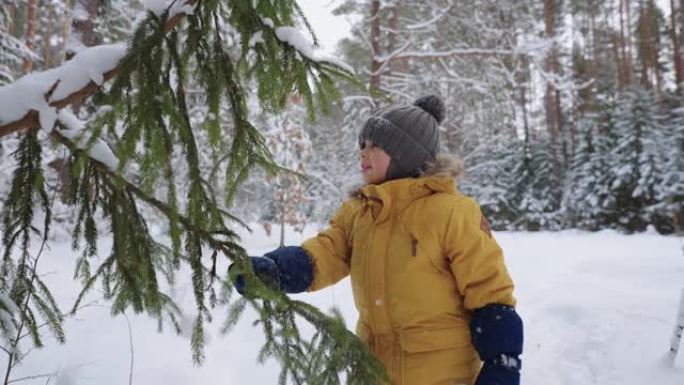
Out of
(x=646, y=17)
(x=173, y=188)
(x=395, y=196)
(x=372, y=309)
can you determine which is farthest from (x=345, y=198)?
(x=646, y=17)

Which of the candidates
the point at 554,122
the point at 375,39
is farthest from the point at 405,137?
the point at 554,122

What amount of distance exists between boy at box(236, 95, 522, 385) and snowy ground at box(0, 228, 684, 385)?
1338mm

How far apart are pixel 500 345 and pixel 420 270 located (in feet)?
1.27

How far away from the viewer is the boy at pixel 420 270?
5.60 feet

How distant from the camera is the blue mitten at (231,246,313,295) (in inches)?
73.5

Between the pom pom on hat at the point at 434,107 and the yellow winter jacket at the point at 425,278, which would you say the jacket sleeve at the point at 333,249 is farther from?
the pom pom on hat at the point at 434,107

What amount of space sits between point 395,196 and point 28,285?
57.5 inches

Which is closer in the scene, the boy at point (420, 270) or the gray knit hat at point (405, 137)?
the boy at point (420, 270)

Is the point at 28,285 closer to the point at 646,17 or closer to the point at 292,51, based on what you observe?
the point at 292,51

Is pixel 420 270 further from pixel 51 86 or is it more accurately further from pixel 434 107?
pixel 51 86

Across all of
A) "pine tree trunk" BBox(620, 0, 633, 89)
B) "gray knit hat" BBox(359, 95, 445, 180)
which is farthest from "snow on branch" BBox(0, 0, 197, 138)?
"pine tree trunk" BBox(620, 0, 633, 89)

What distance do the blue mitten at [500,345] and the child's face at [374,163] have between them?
0.75 m

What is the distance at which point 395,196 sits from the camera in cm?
197

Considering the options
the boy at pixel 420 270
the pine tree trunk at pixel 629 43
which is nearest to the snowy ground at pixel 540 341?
the boy at pixel 420 270
